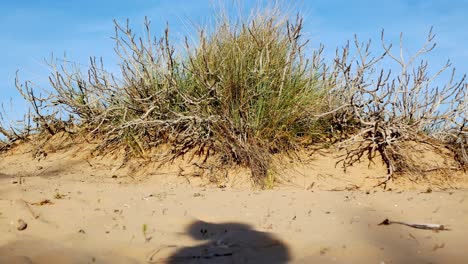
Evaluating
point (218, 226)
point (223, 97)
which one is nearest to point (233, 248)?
point (218, 226)

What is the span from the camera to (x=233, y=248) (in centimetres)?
Answer: 251

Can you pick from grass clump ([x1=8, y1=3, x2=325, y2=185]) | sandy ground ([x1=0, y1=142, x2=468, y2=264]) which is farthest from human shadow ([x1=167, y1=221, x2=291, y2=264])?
grass clump ([x1=8, y1=3, x2=325, y2=185])

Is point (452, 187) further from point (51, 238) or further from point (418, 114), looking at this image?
point (51, 238)

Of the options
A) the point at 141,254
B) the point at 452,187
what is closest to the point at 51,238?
the point at 141,254

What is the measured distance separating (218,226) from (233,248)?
0.50 meters

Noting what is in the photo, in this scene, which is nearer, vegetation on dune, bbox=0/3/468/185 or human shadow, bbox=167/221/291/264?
human shadow, bbox=167/221/291/264

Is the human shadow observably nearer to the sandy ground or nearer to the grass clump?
the sandy ground

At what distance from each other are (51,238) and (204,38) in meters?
3.74

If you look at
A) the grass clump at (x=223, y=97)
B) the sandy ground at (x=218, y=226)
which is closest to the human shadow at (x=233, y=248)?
the sandy ground at (x=218, y=226)

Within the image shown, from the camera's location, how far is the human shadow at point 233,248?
2.35 meters

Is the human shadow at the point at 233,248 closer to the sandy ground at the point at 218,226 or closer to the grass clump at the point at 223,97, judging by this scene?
the sandy ground at the point at 218,226

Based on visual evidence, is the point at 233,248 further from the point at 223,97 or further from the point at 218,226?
the point at 223,97

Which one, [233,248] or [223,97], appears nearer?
[233,248]

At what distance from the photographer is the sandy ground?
2.35m
